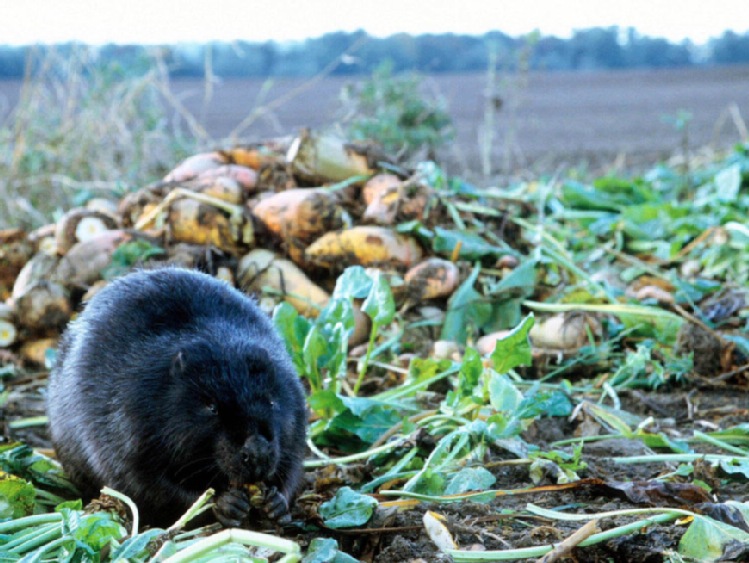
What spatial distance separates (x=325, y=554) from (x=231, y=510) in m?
0.47

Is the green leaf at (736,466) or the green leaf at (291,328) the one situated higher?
the green leaf at (291,328)

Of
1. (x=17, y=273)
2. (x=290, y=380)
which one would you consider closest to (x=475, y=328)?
(x=290, y=380)

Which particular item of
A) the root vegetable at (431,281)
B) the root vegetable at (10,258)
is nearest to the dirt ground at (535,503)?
the root vegetable at (431,281)

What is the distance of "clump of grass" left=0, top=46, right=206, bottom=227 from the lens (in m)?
7.31

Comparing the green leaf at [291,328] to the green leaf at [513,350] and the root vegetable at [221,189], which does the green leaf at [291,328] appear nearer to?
the green leaf at [513,350]

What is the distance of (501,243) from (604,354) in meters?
1.09

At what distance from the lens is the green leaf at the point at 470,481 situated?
2.80 m

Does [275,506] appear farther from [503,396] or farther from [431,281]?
[431,281]

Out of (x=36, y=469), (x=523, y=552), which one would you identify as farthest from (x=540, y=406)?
(x=36, y=469)

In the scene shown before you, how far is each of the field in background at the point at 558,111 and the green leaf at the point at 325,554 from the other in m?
5.78

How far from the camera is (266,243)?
492 centimetres

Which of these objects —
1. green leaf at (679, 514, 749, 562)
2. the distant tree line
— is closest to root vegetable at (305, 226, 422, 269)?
green leaf at (679, 514, 749, 562)

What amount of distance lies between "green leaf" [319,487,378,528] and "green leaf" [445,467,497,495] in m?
0.29

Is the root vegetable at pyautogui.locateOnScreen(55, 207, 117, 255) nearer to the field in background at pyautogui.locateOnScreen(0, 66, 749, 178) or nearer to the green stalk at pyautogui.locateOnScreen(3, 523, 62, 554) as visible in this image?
the green stalk at pyautogui.locateOnScreen(3, 523, 62, 554)
